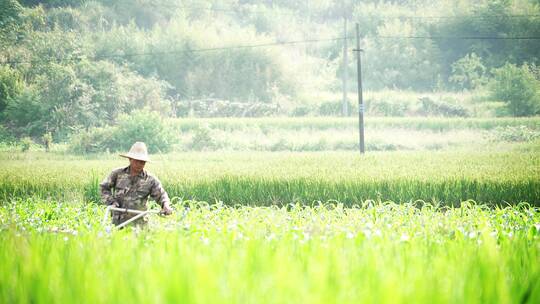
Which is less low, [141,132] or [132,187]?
[132,187]

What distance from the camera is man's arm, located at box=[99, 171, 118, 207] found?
534 cm

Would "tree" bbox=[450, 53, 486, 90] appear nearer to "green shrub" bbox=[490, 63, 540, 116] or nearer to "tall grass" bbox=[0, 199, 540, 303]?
"green shrub" bbox=[490, 63, 540, 116]

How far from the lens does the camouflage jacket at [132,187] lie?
18.1ft

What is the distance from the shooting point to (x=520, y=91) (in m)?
29.2

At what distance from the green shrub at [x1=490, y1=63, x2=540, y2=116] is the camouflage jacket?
26655 millimetres

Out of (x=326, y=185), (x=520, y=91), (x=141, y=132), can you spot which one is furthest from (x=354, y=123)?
(x=326, y=185)

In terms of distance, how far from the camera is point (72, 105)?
26.5 m

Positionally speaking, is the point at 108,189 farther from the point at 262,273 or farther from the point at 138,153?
the point at 262,273

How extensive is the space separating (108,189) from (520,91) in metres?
27.4

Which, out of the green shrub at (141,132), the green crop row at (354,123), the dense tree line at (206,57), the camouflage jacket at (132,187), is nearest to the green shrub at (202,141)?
the green crop row at (354,123)

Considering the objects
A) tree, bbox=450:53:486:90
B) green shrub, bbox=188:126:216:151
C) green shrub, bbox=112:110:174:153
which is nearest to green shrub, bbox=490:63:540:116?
tree, bbox=450:53:486:90

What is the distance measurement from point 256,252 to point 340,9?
1955 inches

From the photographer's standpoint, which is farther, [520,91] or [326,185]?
[520,91]

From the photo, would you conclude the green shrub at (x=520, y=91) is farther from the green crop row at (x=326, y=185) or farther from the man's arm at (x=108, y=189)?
the man's arm at (x=108, y=189)
